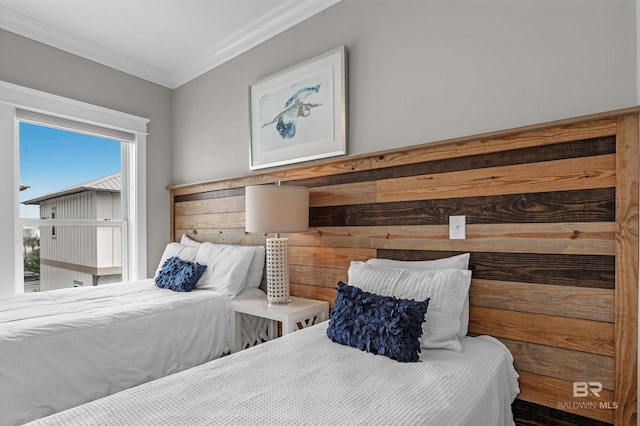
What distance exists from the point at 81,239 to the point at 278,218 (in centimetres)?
212

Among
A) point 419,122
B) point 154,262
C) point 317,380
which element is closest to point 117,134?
point 154,262

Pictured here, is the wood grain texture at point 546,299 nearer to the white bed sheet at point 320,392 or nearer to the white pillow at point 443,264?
the white pillow at point 443,264

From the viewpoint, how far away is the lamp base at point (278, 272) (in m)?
2.38

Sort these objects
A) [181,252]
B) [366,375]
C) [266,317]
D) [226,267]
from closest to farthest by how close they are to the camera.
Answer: [366,375] < [266,317] < [226,267] < [181,252]

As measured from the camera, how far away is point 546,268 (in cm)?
158

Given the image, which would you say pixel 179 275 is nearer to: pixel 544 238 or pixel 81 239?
pixel 81 239

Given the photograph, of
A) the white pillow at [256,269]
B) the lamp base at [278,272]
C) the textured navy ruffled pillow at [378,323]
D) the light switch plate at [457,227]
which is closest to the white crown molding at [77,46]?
the white pillow at [256,269]

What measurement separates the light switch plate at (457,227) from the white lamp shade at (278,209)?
2.95 ft

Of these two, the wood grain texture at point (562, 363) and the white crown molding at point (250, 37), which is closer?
the wood grain texture at point (562, 363)

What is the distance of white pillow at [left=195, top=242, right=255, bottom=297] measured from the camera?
2.60 m

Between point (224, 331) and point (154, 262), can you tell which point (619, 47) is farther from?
point (154, 262)

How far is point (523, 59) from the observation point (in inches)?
66.7

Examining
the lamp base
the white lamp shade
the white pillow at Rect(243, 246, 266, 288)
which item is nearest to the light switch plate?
the white lamp shade

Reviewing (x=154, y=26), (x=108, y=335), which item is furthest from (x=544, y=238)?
(x=154, y=26)
